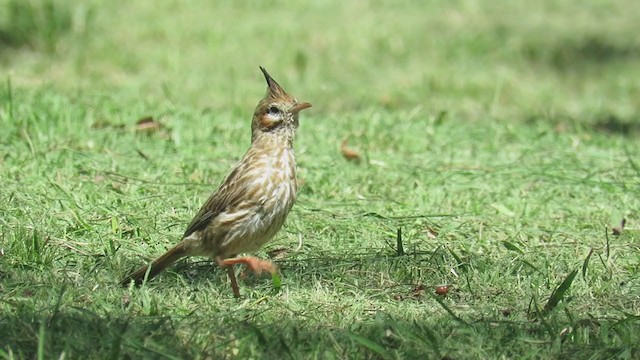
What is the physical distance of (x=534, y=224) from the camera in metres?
6.37

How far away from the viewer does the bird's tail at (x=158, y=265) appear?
516 centimetres

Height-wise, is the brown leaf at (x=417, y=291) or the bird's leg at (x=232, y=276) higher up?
the bird's leg at (x=232, y=276)

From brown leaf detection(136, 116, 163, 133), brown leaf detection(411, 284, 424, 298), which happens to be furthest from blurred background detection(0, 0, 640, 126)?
brown leaf detection(411, 284, 424, 298)

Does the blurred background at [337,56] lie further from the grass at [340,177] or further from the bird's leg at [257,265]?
the bird's leg at [257,265]

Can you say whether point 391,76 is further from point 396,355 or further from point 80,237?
point 396,355

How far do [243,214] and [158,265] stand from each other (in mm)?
449

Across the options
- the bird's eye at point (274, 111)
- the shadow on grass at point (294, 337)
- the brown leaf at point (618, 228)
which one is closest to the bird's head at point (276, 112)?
the bird's eye at point (274, 111)

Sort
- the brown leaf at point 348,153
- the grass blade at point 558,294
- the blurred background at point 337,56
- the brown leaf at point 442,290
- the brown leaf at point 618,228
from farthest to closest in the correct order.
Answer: the blurred background at point 337,56, the brown leaf at point 348,153, the brown leaf at point 618,228, the brown leaf at point 442,290, the grass blade at point 558,294

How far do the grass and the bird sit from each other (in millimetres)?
131

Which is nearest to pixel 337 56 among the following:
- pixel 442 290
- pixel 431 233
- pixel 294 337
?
pixel 431 233

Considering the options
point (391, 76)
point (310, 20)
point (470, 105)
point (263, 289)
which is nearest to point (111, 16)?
point (310, 20)

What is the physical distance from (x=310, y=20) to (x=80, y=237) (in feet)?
20.5

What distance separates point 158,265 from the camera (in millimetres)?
5223

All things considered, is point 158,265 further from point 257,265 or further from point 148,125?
point 148,125
